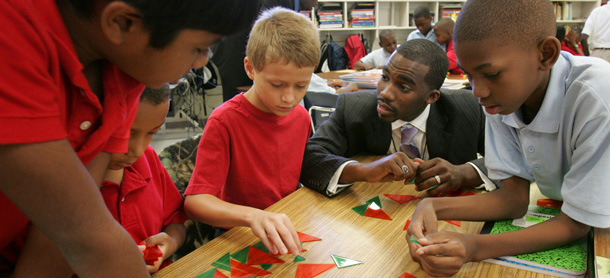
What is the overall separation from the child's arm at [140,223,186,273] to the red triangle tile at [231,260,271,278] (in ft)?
0.78

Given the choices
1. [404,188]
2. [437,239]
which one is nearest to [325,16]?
[404,188]

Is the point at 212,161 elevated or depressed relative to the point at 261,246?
elevated

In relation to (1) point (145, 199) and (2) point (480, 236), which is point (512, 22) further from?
(1) point (145, 199)

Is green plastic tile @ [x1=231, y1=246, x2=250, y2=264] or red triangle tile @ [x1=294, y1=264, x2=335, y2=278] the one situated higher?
green plastic tile @ [x1=231, y1=246, x2=250, y2=264]

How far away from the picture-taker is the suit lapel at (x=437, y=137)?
171 centimetres

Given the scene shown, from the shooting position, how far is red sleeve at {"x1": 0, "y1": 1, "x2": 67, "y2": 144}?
0.41 meters

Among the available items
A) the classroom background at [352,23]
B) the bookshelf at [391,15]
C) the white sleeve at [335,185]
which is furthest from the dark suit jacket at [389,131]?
the bookshelf at [391,15]

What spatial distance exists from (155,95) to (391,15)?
709 cm

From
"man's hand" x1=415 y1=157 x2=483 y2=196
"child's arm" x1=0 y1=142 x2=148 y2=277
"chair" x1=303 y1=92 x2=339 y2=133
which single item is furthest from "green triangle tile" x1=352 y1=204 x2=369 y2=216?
"chair" x1=303 y1=92 x2=339 y2=133

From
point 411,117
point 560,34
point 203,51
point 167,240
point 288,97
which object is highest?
point 203,51

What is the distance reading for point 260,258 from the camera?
→ 3.08ft

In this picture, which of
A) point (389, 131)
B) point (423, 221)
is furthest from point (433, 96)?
point (423, 221)

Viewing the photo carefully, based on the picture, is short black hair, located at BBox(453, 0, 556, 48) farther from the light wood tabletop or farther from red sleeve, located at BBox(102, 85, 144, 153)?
red sleeve, located at BBox(102, 85, 144, 153)


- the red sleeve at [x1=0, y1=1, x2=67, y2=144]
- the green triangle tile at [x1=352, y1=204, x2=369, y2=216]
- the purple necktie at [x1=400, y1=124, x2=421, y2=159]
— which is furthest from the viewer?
the purple necktie at [x1=400, y1=124, x2=421, y2=159]
